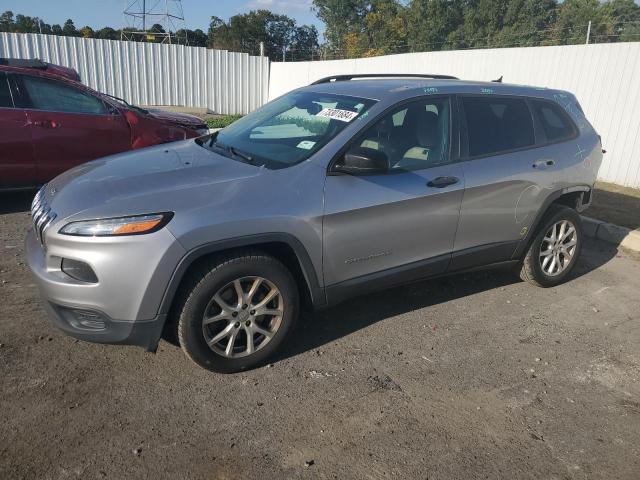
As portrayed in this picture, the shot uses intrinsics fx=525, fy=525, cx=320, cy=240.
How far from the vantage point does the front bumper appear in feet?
9.18

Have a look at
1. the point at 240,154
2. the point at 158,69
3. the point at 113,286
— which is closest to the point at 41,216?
the point at 113,286

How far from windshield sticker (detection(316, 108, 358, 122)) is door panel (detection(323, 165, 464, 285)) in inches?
17.9

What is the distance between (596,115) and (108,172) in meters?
8.25

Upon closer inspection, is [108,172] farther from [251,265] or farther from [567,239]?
[567,239]

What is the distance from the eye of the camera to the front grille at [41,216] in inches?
120

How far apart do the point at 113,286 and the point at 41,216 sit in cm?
83

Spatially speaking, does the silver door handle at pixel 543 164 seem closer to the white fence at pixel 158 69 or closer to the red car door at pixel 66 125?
the red car door at pixel 66 125

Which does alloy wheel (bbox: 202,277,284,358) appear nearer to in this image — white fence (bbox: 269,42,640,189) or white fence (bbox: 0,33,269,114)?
white fence (bbox: 269,42,640,189)

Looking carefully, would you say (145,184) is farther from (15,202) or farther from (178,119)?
(178,119)

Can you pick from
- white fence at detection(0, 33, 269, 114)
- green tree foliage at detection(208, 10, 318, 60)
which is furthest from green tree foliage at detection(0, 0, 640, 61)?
white fence at detection(0, 33, 269, 114)

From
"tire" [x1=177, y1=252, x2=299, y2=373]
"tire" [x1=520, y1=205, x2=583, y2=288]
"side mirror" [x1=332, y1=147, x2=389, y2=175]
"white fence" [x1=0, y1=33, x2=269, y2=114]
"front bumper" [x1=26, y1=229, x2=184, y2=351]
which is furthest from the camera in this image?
"white fence" [x1=0, y1=33, x2=269, y2=114]

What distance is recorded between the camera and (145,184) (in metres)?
3.13

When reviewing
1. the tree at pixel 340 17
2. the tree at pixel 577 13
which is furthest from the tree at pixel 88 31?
the tree at pixel 577 13

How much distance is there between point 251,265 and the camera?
312 centimetres
